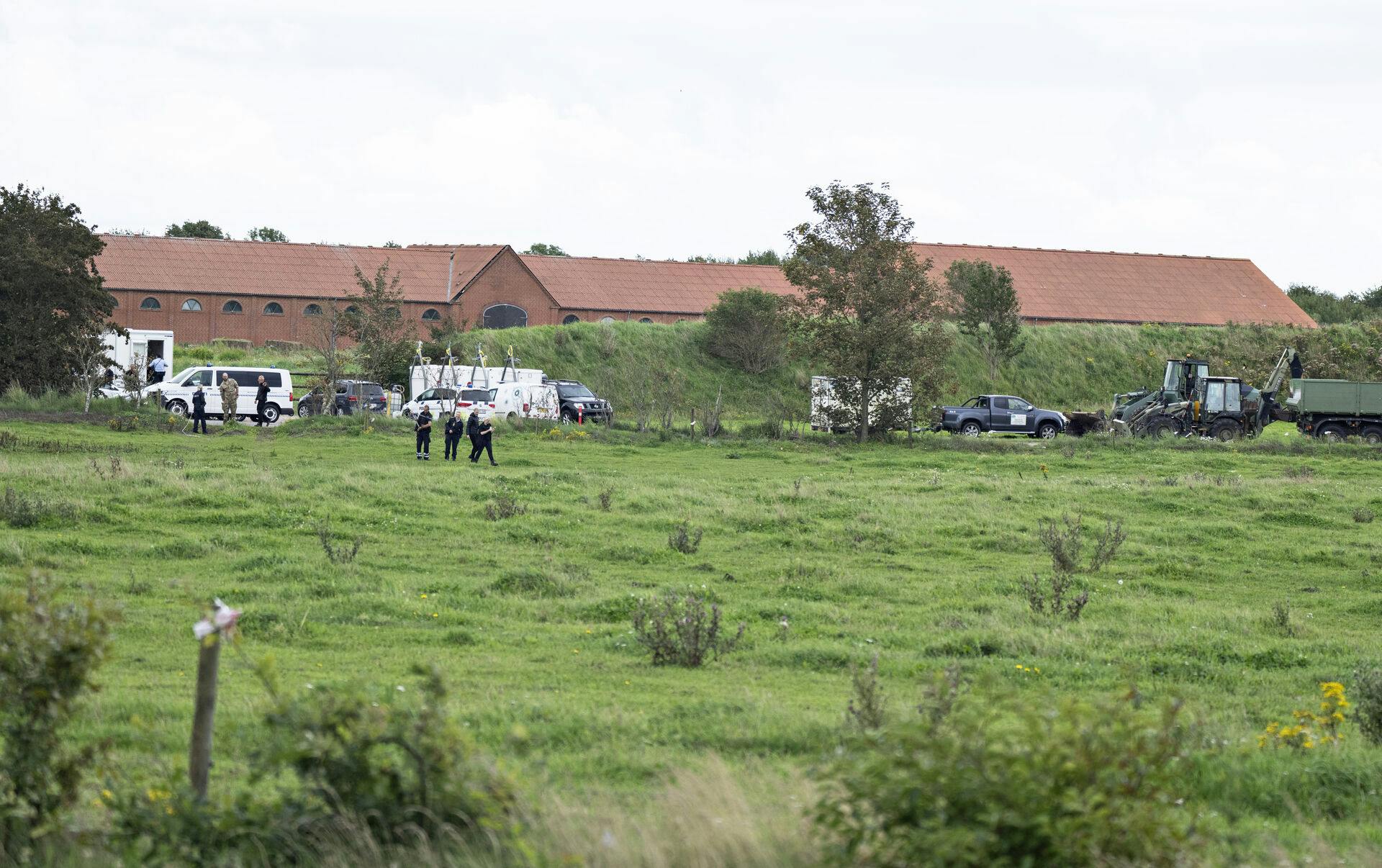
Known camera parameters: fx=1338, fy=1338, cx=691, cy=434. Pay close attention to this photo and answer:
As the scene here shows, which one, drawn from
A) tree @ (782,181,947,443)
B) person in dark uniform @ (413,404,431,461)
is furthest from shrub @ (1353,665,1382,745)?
tree @ (782,181,947,443)

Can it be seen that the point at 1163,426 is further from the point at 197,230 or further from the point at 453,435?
the point at 197,230

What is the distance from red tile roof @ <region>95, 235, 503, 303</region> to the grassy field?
124 feet

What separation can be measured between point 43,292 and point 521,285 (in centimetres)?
3043

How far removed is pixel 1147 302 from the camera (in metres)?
70.8

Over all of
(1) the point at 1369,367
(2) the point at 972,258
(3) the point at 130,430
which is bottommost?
(3) the point at 130,430

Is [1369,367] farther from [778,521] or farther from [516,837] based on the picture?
[516,837]

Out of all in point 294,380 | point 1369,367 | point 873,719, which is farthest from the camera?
point 1369,367

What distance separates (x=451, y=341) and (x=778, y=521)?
3534 centimetres

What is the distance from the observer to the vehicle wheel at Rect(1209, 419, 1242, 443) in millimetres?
39875

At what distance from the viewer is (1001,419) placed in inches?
1714

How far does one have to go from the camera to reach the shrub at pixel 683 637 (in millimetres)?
10281

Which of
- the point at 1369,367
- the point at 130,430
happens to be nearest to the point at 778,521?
the point at 130,430

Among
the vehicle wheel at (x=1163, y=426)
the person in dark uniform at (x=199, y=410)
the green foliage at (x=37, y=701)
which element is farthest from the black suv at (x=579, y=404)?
the green foliage at (x=37, y=701)

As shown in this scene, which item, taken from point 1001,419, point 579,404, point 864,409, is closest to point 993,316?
point 1001,419
